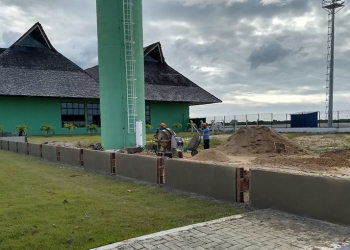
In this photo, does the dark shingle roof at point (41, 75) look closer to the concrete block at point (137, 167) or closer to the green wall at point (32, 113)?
the green wall at point (32, 113)

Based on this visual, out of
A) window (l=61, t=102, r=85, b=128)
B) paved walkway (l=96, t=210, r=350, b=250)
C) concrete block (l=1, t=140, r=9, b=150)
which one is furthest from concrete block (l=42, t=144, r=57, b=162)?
window (l=61, t=102, r=85, b=128)

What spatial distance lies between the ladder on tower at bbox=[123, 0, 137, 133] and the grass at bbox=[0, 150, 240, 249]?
34.6ft

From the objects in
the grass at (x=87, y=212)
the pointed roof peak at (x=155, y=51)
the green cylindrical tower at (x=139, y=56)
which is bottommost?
the grass at (x=87, y=212)

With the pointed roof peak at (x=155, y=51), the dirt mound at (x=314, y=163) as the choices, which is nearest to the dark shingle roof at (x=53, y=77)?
the pointed roof peak at (x=155, y=51)

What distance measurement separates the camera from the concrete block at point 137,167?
10141 millimetres

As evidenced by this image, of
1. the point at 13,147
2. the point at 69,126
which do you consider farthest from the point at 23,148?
the point at 69,126

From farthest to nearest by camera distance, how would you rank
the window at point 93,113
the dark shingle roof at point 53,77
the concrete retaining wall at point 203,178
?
the window at point 93,113, the dark shingle roof at point 53,77, the concrete retaining wall at point 203,178

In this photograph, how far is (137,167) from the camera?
1084 centimetres

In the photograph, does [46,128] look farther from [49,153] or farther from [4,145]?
[49,153]

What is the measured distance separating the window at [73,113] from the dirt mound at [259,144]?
2667 centimetres

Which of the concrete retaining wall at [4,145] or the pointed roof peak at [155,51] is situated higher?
the pointed roof peak at [155,51]

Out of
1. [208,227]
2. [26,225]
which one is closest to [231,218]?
[208,227]

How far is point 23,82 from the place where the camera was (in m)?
37.7

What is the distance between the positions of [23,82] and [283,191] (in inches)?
1454
